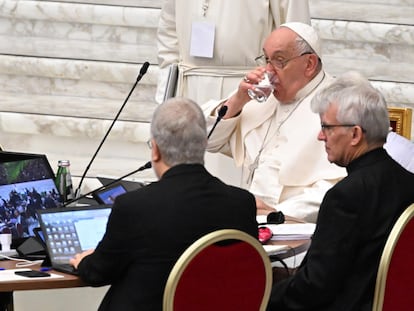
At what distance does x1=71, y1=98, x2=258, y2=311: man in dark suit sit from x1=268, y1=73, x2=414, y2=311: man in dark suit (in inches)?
10.1

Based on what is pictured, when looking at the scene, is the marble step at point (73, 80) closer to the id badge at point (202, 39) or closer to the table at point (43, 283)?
the id badge at point (202, 39)

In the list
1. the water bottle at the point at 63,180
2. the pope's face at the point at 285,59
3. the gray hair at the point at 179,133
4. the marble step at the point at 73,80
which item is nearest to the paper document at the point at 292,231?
the gray hair at the point at 179,133

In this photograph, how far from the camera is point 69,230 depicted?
327cm

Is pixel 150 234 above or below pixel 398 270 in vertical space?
above

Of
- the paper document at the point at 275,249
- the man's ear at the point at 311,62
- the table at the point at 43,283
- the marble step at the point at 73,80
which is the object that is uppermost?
the man's ear at the point at 311,62

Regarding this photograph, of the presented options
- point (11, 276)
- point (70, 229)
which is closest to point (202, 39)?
point (70, 229)

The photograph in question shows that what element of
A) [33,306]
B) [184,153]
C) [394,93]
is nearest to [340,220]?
[184,153]

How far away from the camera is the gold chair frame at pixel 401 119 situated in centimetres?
512

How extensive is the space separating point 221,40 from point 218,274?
288 centimetres

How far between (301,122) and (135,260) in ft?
5.73

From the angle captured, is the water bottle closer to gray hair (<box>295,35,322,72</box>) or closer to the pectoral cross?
the pectoral cross

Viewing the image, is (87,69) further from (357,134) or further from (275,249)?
(357,134)

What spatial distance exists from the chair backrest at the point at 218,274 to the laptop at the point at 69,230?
0.44m

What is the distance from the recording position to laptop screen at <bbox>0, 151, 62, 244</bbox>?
3.57 metres
